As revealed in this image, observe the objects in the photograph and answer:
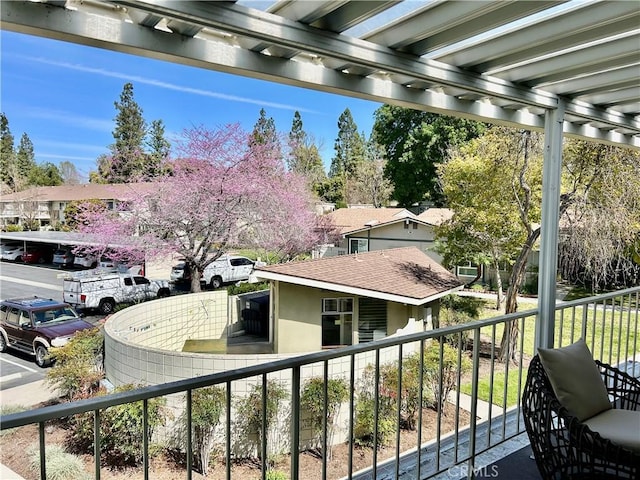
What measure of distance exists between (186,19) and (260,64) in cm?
45

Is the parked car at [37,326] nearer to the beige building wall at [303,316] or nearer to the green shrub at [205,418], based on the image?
the beige building wall at [303,316]

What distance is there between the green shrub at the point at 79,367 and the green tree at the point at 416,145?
16341 mm

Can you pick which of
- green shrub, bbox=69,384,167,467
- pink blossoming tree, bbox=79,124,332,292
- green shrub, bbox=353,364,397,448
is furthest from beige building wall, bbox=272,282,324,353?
pink blossoming tree, bbox=79,124,332,292

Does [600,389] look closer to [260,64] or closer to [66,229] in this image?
[260,64]

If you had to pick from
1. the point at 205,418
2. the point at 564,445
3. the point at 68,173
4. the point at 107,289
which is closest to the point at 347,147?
the point at 68,173

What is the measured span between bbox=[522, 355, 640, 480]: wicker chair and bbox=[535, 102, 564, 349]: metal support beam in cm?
66

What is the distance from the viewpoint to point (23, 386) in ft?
29.5

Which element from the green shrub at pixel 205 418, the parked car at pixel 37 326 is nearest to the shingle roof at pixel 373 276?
the green shrub at pixel 205 418

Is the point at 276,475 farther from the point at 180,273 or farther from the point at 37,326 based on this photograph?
the point at 180,273

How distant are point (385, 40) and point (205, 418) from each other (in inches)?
212

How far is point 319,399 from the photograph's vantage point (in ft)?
19.2

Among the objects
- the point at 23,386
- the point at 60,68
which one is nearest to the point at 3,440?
the point at 23,386

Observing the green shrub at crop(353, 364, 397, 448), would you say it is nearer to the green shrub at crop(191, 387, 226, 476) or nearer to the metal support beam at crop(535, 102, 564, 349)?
the green shrub at crop(191, 387, 226, 476)

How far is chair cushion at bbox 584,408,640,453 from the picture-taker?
6.21 ft
